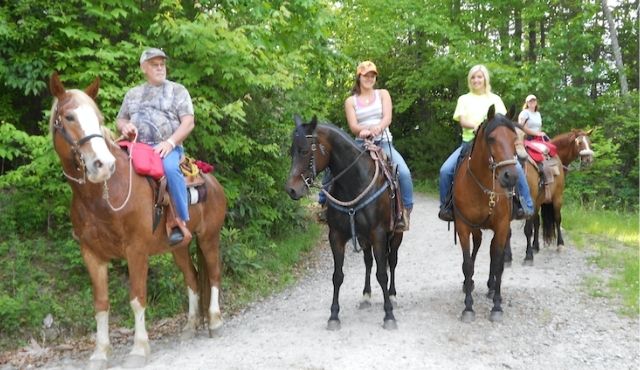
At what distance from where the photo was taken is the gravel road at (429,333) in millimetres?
4828

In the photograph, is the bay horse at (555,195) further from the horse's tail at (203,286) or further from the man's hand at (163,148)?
the man's hand at (163,148)

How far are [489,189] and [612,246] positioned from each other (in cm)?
573

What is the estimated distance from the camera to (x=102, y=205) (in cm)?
449

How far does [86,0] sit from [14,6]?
114cm

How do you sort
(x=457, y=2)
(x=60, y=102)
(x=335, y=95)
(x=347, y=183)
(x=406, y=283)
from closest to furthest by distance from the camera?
(x=60, y=102), (x=347, y=183), (x=406, y=283), (x=457, y=2), (x=335, y=95)

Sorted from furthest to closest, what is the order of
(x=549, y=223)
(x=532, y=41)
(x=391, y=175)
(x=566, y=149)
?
(x=532, y=41), (x=566, y=149), (x=549, y=223), (x=391, y=175)

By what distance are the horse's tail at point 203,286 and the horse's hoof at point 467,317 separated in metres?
2.86

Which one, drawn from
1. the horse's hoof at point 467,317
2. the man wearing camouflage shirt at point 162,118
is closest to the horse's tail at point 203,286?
the man wearing camouflage shirt at point 162,118

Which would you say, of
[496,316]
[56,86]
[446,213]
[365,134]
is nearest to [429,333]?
[496,316]

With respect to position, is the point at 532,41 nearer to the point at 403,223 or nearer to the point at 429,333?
the point at 403,223

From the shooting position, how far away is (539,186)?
8844 mm

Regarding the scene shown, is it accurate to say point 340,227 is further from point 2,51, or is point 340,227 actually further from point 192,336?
point 2,51

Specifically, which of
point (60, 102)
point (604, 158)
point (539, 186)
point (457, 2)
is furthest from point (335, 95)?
point (60, 102)

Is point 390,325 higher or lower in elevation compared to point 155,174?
lower
